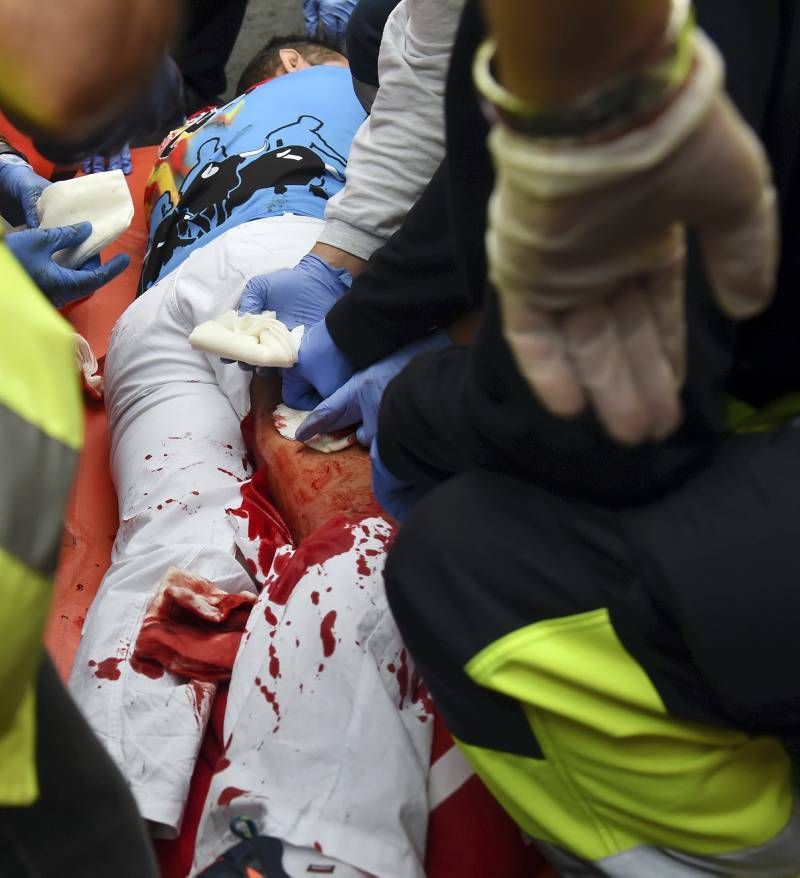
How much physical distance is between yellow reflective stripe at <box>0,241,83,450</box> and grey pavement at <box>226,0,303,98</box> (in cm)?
275

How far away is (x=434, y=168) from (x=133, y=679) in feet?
2.49

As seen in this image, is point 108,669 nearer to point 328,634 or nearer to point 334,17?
point 328,634

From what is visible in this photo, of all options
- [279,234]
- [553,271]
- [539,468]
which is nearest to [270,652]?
[539,468]

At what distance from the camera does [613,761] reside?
73 centimetres

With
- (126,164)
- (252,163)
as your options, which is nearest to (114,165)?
(126,164)

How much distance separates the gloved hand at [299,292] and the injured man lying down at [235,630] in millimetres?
70

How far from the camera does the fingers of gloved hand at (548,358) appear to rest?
47 centimetres

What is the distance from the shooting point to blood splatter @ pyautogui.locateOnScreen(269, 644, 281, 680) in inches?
38.6

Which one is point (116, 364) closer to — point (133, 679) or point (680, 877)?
point (133, 679)

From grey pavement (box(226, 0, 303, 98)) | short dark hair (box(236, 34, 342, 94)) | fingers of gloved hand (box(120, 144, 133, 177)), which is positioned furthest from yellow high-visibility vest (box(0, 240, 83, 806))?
grey pavement (box(226, 0, 303, 98))

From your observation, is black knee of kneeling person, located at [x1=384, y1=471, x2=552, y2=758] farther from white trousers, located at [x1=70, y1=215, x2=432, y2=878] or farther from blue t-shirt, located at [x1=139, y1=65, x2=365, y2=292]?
blue t-shirt, located at [x1=139, y1=65, x2=365, y2=292]

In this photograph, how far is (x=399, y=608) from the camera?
80cm

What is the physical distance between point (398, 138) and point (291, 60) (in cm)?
94

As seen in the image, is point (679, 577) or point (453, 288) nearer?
point (679, 577)
